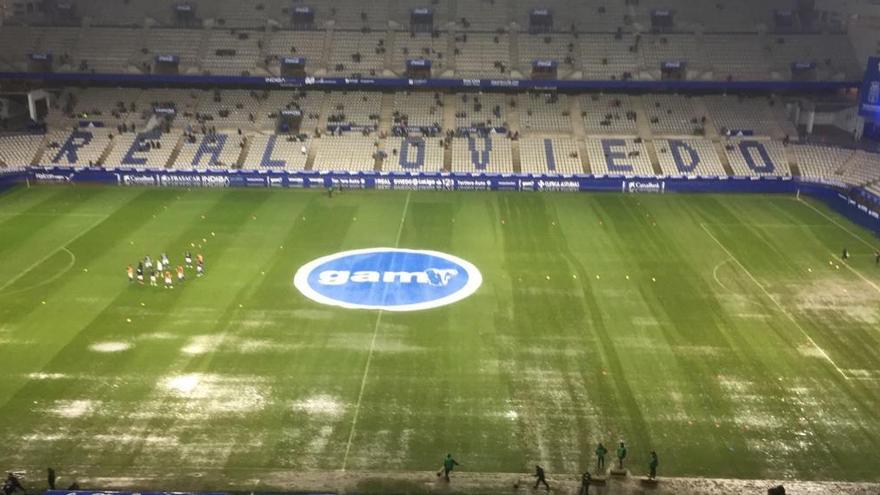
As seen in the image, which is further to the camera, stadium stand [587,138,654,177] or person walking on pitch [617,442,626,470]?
stadium stand [587,138,654,177]

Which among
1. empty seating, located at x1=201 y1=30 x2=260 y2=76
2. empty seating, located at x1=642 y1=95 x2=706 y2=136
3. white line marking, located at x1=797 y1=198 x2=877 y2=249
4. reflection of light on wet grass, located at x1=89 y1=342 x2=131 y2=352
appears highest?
empty seating, located at x1=201 y1=30 x2=260 y2=76

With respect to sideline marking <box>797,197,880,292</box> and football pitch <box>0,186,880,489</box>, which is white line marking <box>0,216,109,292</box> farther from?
sideline marking <box>797,197,880,292</box>

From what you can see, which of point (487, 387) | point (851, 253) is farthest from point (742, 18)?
point (487, 387)

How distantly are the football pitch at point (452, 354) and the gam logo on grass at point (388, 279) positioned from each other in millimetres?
971

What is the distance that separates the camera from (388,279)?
34906 millimetres

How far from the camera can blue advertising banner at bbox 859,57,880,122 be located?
2110 inches

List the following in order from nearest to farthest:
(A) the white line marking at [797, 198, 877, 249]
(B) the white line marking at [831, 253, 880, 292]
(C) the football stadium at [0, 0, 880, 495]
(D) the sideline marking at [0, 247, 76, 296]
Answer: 1. (C) the football stadium at [0, 0, 880, 495]
2. (D) the sideline marking at [0, 247, 76, 296]
3. (B) the white line marking at [831, 253, 880, 292]
4. (A) the white line marking at [797, 198, 877, 249]

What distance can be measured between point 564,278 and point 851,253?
55.4 feet

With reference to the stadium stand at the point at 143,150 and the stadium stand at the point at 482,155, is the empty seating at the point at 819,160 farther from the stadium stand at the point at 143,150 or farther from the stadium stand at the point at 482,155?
the stadium stand at the point at 143,150

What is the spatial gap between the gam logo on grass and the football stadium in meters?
0.20

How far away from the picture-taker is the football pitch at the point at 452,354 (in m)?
21.7

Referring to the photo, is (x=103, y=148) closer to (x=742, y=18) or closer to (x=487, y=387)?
(x=487, y=387)

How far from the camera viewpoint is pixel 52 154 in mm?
57750

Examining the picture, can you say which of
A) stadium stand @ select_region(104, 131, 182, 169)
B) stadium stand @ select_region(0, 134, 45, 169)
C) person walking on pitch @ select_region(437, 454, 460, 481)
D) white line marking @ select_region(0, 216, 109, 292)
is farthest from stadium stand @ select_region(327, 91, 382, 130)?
person walking on pitch @ select_region(437, 454, 460, 481)
